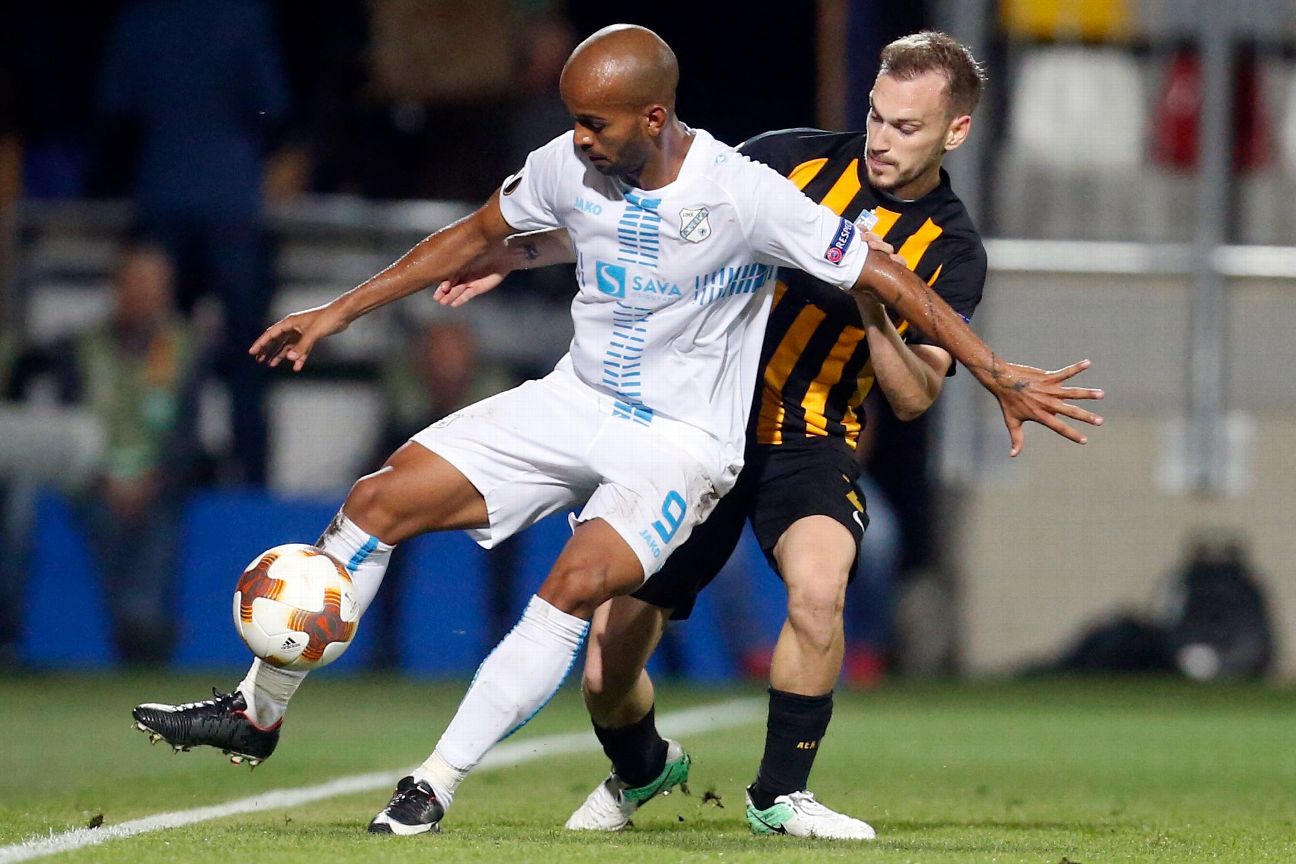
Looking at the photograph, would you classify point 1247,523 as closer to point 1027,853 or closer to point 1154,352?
point 1154,352

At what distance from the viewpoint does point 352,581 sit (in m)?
5.26

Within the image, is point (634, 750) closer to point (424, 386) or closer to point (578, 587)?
point (578, 587)

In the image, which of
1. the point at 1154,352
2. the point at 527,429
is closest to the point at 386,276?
the point at 527,429

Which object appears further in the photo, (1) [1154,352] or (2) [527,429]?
(1) [1154,352]

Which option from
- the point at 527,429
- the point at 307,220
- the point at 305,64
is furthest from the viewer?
the point at 305,64

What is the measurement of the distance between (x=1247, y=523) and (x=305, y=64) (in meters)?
6.81

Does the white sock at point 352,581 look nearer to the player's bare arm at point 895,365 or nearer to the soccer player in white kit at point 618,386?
the soccer player in white kit at point 618,386

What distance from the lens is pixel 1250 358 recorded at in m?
13.5

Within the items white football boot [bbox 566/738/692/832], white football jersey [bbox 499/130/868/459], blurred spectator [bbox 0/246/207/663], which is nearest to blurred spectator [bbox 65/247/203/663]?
blurred spectator [bbox 0/246/207/663]

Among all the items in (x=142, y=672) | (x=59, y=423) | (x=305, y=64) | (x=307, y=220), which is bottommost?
(x=142, y=672)

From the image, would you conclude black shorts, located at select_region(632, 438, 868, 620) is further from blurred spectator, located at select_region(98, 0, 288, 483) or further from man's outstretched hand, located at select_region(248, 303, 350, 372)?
blurred spectator, located at select_region(98, 0, 288, 483)

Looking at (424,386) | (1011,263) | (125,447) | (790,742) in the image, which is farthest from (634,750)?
(1011,263)

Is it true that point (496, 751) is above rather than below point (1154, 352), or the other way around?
below

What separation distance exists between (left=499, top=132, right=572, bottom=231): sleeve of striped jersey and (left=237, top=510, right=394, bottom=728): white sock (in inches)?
34.8
